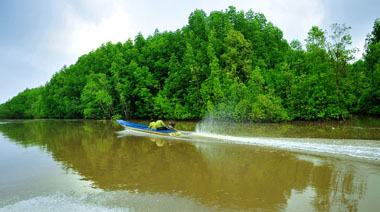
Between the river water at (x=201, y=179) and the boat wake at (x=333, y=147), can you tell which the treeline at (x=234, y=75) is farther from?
the river water at (x=201, y=179)

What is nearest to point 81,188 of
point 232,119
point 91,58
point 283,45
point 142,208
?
point 142,208

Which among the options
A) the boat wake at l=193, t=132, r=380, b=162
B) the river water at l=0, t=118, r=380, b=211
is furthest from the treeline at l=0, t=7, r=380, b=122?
the river water at l=0, t=118, r=380, b=211

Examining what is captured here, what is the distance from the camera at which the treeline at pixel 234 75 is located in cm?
3381

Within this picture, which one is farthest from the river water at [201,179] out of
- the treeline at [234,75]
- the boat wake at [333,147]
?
the treeline at [234,75]

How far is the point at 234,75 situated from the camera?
128 feet

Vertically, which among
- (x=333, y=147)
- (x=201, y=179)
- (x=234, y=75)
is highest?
(x=234, y=75)

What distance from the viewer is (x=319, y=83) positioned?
34000mm

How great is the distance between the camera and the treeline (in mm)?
33812

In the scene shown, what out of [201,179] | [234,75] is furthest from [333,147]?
[234,75]

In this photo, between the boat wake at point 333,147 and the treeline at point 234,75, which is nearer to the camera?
the boat wake at point 333,147

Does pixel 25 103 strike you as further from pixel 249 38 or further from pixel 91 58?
pixel 249 38

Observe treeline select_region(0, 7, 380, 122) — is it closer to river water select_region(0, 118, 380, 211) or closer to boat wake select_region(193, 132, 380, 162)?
boat wake select_region(193, 132, 380, 162)

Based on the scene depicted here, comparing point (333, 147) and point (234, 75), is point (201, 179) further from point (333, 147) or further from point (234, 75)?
point (234, 75)

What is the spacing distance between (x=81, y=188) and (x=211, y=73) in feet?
107
